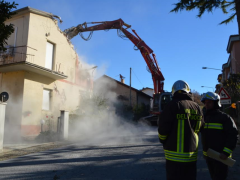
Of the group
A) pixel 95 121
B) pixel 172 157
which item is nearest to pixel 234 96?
pixel 95 121

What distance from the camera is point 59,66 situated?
45.7ft

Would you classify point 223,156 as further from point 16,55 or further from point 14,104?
point 16,55

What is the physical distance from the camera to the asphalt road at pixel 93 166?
427 centimetres

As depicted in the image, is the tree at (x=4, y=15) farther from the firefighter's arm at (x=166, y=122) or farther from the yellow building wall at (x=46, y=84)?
the yellow building wall at (x=46, y=84)

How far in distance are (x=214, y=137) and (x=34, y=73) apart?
35.8 feet

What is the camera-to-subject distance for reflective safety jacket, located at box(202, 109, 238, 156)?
2829 mm

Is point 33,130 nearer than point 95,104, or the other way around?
point 33,130

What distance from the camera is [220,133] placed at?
2.99 metres

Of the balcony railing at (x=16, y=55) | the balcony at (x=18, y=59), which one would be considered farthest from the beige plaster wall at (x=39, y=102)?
the balcony railing at (x=16, y=55)

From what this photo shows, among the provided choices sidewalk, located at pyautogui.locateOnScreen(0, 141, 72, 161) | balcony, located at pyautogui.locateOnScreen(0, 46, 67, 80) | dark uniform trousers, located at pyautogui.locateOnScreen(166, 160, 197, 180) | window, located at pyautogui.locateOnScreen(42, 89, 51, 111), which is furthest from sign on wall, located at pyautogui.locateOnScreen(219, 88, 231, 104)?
window, located at pyautogui.locateOnScreen(42, 89, 51, 111)

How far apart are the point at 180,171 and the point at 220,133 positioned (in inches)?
43.0

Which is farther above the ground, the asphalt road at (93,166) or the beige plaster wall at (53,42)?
the beige plaster wall at (53,42)

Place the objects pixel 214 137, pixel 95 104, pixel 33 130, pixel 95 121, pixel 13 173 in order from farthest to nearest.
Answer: pixel 95 104 → pixel 95 121 → pixel 33 130 → pixel 13 173 → pixel 214 137

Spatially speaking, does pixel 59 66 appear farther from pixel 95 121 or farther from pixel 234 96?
pixel 234 96
